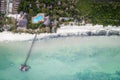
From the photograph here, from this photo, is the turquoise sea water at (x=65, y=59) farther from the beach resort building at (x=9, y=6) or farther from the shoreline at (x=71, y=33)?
the beach resort building at (x=9, y=6)

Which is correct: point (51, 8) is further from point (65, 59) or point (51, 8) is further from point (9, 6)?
point (65, 59)

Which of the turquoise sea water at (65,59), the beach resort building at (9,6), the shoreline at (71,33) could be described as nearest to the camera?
the turquoise sea water at (65,59)

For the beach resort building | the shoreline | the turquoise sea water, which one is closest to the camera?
the turquoise sea water

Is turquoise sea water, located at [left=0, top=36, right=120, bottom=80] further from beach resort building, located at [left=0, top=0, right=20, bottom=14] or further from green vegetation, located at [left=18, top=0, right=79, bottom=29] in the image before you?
beach resort building, located at [left=0, top=0, right=20, bottom=14]

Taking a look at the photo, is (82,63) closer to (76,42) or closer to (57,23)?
(76,42)

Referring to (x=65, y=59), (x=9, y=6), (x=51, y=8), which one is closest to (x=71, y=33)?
(x=65, y=59)

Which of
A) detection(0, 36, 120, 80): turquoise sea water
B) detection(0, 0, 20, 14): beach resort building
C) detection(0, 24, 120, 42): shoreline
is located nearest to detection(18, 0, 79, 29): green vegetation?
detection(0, 0, 20, 14): beach resort building

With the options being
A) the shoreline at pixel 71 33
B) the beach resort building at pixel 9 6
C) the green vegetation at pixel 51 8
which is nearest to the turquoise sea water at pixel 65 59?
the shoreline at pixel 71 33
